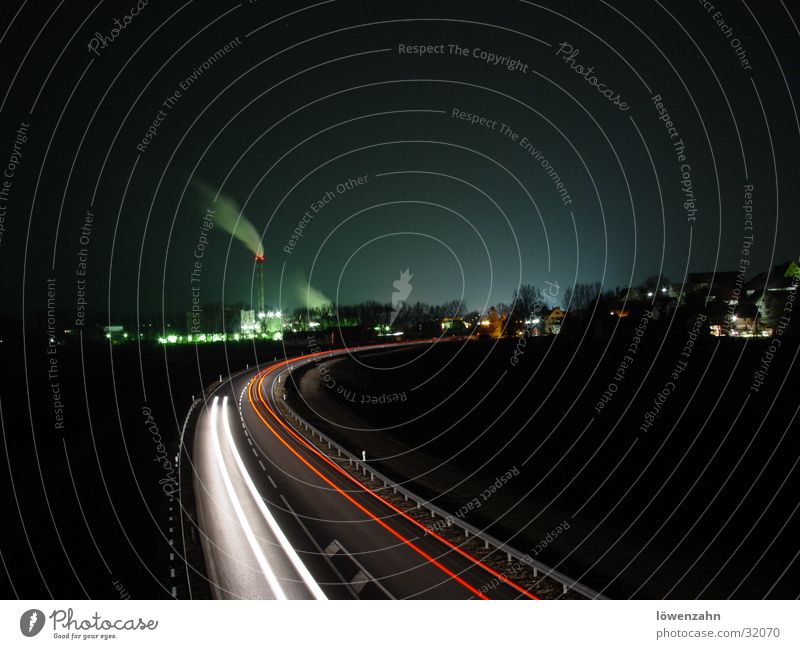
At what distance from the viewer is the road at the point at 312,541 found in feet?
42.4

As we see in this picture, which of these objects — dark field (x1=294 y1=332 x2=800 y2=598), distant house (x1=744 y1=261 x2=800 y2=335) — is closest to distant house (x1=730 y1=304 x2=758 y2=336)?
distant house (x1=744 y1=261 x2=800 y2=335)

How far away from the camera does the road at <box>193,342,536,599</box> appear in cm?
1293

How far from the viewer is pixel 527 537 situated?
55.8 ft

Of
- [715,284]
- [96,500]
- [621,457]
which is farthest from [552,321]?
[96,500]

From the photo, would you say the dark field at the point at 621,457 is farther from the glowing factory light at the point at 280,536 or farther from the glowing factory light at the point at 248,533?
the glowing factory light at the point at 248,533

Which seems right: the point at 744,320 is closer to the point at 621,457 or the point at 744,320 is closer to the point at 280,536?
the point at 621,457

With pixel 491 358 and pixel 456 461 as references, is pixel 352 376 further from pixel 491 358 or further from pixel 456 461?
pixel 456 461

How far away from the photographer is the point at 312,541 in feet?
51.9

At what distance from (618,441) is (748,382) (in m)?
13.6

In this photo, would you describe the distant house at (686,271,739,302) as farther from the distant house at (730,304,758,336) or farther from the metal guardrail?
the metal guardrail

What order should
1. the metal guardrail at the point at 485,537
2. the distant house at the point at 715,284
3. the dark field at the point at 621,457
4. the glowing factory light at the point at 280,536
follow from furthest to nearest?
the distant house at the point at 715,284 → the dark field at the point at 621,457 → the glowing factory light at the point at 280,536 → the metal guardrail at the point at 485,537

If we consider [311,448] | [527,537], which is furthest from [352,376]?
[527,537]

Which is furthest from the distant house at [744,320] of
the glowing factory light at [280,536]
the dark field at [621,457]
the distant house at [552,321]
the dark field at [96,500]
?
the dark field at [96,500]

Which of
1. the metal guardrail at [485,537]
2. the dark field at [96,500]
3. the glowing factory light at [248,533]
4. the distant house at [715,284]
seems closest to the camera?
the metal guardrail at [485,537]
